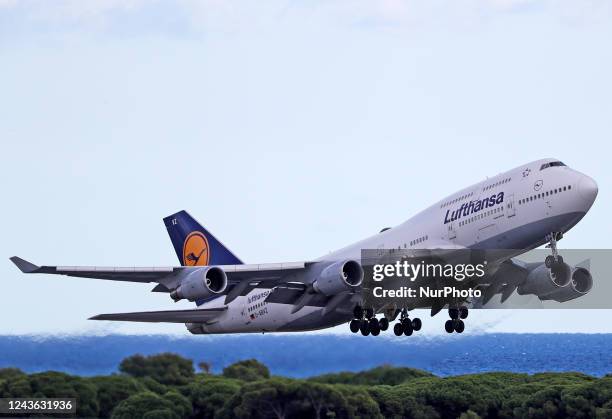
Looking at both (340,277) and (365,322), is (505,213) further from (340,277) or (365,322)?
(365,322)

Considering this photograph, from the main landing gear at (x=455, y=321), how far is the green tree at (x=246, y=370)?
1143cm

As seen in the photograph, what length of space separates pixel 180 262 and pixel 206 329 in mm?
5379

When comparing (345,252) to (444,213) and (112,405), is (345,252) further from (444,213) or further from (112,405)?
(112,405)

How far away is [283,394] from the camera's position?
196ft

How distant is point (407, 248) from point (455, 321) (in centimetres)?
441

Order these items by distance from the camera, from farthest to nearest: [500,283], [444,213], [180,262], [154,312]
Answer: [180,262]
[154,312]
[500,283]
[444,213]

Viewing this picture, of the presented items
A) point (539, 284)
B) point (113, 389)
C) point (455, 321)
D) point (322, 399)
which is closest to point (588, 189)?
point (539, 284)

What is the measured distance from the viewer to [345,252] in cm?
5556

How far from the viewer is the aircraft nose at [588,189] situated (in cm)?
4603

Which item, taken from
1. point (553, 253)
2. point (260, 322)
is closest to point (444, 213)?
point (553, 253)

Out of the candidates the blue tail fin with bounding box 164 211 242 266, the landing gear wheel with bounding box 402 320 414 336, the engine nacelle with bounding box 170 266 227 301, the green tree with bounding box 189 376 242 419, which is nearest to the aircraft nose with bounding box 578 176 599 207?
the landing gear wheel with bounding box 402 320 414 336

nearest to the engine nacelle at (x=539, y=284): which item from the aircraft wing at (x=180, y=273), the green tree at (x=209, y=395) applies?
the aircraft wing at (x=180, y=273)

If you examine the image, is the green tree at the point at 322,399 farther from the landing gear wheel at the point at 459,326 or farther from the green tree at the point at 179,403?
the landing gear wheel at the point at 459,326

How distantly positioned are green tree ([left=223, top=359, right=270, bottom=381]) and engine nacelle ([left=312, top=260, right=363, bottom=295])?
39.4 feet
